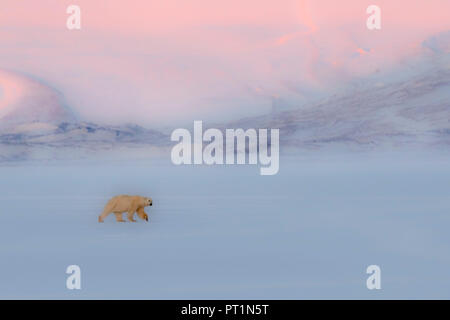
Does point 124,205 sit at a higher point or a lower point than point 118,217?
higher

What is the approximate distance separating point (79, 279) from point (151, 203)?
280 centimetres

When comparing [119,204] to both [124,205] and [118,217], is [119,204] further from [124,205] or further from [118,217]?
[118,217]

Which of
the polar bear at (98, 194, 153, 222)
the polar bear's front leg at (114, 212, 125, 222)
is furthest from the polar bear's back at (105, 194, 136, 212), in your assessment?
the polar bear's front leg at (114, 212, 125, 222)

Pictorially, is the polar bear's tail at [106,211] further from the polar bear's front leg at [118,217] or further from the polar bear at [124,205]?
the polar bear's front leg at [118,217]

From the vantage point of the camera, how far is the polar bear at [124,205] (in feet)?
34.9

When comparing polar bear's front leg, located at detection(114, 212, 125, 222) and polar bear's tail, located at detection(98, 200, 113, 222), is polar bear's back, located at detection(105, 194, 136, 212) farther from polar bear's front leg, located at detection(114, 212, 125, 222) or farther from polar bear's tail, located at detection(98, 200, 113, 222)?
polar bear's front leg, located at detection(114, 212, 125, 222)

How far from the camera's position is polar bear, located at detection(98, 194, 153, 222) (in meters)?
10.6

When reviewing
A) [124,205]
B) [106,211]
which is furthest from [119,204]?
[106,211]

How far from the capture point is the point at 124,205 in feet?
34.9

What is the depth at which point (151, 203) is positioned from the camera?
10.9 meters

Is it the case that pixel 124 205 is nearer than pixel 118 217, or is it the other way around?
pixel 124 205
